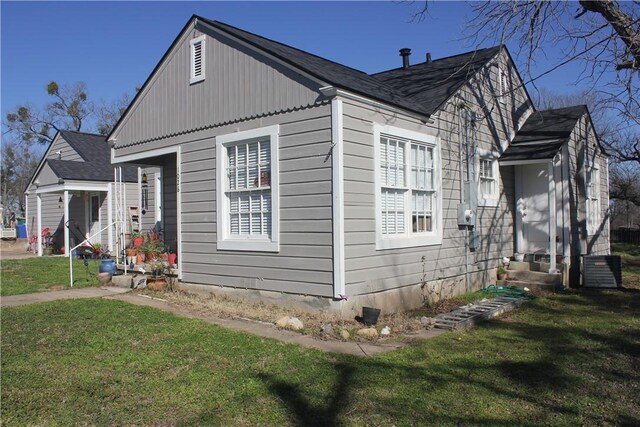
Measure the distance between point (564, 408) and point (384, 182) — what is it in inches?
179

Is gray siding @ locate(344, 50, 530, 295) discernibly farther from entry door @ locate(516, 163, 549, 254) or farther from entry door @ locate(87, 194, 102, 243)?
entry door @ locate(87, 194, 102, 243)

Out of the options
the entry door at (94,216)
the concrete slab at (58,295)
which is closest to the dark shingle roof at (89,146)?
the entry door at (94,216)

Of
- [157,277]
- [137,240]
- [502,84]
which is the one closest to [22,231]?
[137,240]

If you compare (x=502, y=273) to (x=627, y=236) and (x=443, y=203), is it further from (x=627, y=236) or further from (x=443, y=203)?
(x=627, y=236)

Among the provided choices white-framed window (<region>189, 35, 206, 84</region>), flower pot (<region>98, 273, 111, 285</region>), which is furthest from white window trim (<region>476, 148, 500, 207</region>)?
flower pot (<region>98, 273, 111, 285</region>)

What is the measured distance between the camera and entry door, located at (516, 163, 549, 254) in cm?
1188

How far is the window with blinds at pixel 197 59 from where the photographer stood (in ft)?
31.0

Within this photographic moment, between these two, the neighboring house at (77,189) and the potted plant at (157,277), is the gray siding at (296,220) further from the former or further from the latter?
the neighboring house at (77,189)

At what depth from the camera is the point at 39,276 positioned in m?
12.4

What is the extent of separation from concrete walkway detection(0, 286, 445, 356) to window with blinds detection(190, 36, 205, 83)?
4.19 meters

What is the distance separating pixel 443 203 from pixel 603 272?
4.39 m

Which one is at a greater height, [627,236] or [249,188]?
[249,188]

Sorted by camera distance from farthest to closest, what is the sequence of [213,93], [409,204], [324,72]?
[213,93]
[409,204]
[324,72]

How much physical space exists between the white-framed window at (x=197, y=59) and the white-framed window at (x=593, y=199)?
10265mm
